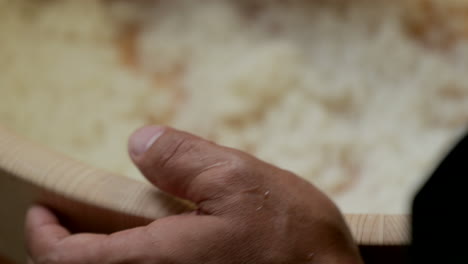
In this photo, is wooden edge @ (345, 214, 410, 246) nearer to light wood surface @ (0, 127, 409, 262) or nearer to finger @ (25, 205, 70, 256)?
light wood surface @ (0, 127, 409, 262)

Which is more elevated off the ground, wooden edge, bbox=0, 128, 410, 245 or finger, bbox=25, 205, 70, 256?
wooden edge, bbox=0, 128, 410, 245

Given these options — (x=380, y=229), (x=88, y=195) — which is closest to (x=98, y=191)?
(x=88, y=195)

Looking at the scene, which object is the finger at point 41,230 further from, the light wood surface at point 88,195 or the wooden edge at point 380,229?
the wooden edge at point 380,229

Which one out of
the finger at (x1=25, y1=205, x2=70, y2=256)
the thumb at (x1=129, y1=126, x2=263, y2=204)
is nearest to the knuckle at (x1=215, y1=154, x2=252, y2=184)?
the thumb at (x1=129, y1=126, x2=263, y2=204)

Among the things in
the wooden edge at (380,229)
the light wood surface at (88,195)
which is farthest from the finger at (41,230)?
the wooden edge at (380,229)

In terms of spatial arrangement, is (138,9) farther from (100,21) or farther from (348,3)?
(348,3)

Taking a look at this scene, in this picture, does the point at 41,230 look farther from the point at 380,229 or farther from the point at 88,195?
the point at 380,229

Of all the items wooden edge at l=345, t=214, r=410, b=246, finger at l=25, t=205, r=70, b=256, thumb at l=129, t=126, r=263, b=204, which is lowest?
finger at l=25, t=205, r=70, b=256
